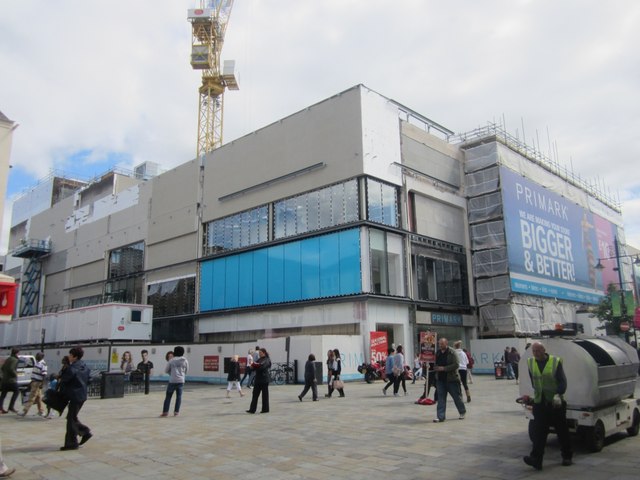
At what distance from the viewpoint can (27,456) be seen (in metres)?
8.04

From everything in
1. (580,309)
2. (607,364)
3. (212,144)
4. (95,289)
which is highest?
(212,144)

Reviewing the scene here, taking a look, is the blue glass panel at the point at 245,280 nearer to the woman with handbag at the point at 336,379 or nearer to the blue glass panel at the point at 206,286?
the blue glass panel at the point at 206,286

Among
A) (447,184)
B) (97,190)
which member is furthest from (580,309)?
(97,190)

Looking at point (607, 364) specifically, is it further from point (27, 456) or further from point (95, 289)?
point (95, 289)

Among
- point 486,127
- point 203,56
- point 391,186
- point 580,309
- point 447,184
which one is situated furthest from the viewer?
point 203,56

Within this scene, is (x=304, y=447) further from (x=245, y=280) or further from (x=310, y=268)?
(x=245, y=280)

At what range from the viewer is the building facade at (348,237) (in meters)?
30.2

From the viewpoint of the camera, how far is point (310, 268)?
31188 millimetres

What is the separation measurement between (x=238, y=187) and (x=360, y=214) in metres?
11.8

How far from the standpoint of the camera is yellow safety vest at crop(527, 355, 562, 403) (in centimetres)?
688

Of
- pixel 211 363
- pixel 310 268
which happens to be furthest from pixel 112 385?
pixel 310 268

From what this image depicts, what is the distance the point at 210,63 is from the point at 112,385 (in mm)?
47069

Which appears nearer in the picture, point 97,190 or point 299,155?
point 299,155

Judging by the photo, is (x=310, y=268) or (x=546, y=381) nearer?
(x=546, y=381)
